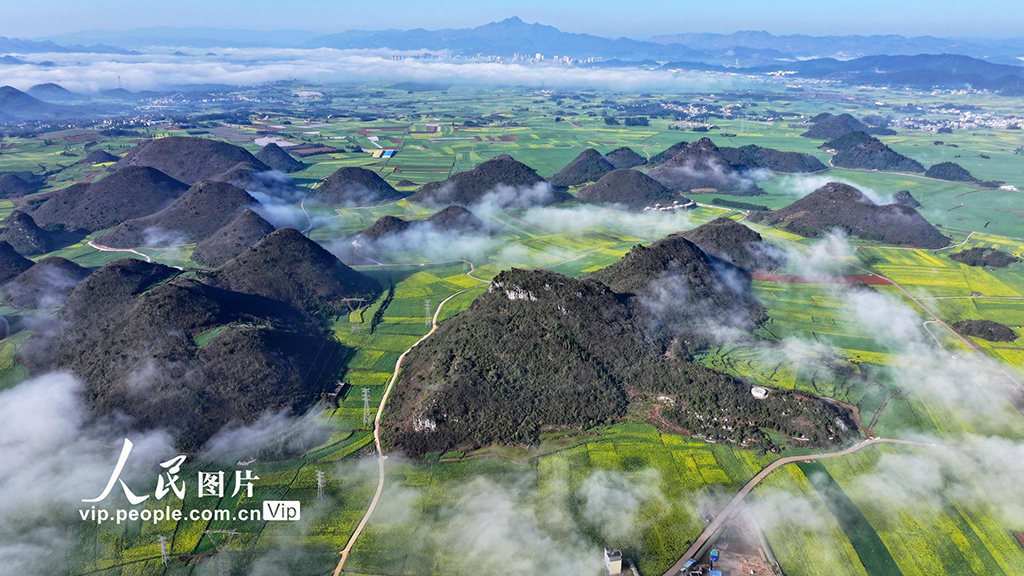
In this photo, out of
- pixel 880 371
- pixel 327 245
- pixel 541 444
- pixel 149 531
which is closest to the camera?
pixel 149 531

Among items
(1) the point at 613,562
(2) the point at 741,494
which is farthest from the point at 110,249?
(2) the point at 741,494

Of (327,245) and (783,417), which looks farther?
(327,245)

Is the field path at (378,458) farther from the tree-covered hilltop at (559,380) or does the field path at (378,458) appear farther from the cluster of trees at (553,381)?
the cluster of trees at (553,381)

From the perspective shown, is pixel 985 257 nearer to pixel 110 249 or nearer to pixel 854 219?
pixel 854 219

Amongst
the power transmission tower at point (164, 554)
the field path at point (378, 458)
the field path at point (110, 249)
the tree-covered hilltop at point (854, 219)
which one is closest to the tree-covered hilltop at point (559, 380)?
the field path at point (378, 458)

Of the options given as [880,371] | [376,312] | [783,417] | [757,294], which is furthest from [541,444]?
[757,294]

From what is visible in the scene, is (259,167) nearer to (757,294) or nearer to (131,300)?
(131,300)
